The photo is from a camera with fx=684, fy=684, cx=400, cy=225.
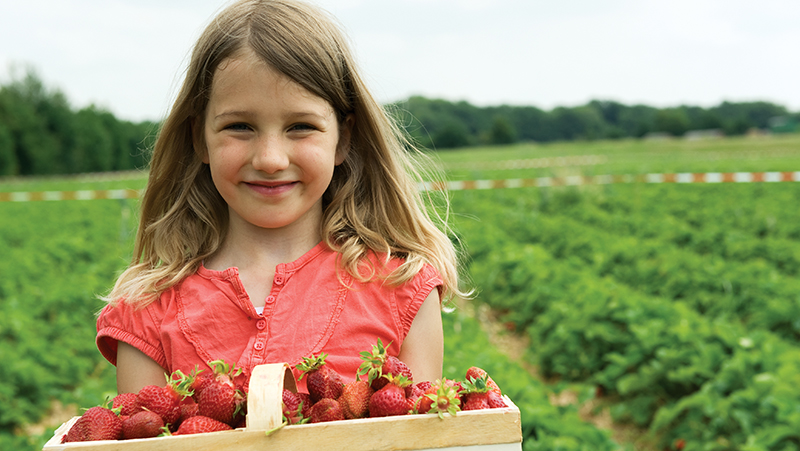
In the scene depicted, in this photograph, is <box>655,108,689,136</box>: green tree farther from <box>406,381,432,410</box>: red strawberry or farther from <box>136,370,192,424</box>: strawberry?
<box>136,370,192,424</box>: strawberry

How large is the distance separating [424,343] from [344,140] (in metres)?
0.62

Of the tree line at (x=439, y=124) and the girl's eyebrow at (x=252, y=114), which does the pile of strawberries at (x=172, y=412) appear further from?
the tree line at (x=439, y=124)

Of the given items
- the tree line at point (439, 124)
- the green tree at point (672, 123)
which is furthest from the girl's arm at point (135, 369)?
the green tree at point (672, 123)

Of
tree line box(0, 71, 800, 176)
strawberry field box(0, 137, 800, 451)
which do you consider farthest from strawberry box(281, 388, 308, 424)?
tree line box(0, 71, 800, 176)

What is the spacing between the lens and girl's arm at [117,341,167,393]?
1.81 metres

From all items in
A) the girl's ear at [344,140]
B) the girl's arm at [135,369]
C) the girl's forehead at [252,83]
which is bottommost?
the girl's arm at [135,369]

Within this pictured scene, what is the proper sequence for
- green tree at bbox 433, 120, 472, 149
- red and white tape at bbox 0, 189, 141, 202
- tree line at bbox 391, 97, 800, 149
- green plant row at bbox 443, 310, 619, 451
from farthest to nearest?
tree line at bbox 391, 97, 800, 149, green tree at bbox 433, 120, 472, 149, red and white tape at bbox 0, 189, 141, 202, green plant row at bbox 443, 310, 619, 451

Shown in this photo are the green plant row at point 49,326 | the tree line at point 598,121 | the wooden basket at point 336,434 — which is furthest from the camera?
the tree line at point 598,121

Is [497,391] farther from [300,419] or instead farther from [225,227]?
[225,227]

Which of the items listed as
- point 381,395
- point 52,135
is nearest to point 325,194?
point 381,395

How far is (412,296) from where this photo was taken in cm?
184

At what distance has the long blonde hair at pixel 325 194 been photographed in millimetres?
1765

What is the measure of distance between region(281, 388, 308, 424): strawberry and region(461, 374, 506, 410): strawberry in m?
0.30

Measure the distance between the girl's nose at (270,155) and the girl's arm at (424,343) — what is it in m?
0.54
